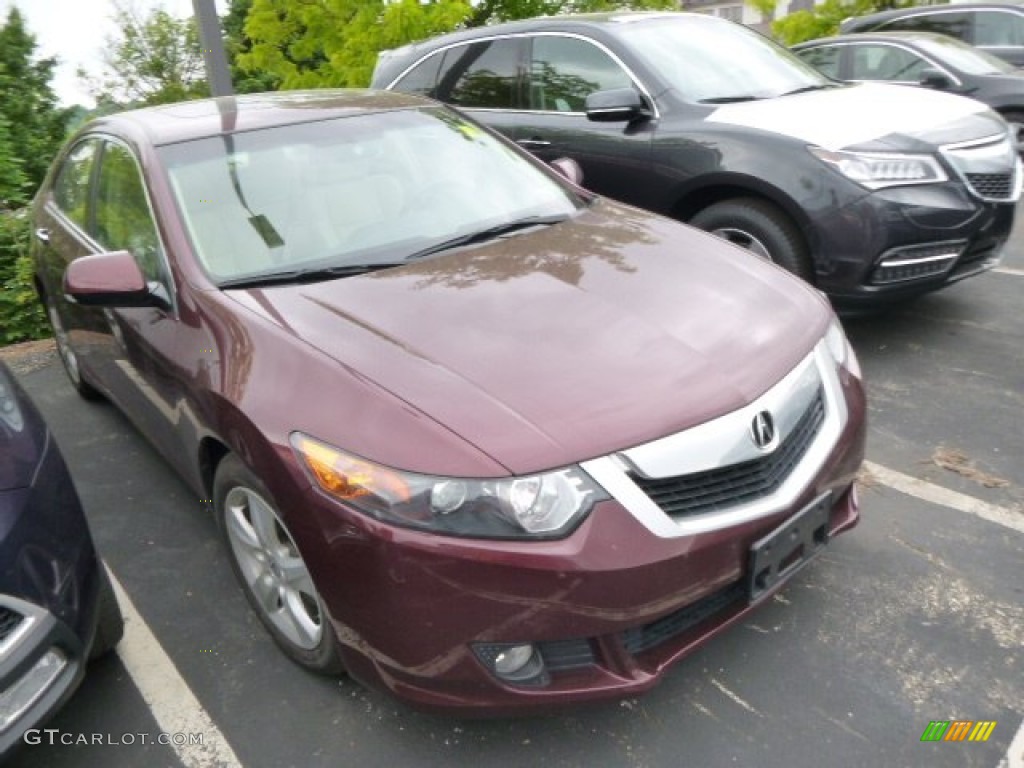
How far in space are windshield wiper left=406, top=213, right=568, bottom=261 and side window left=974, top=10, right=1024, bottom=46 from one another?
342 inches

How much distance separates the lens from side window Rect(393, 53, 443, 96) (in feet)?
→ 18.6

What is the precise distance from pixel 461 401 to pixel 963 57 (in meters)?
8.26

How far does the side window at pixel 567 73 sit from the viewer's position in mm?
4688

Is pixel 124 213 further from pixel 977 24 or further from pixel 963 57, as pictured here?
pixel 977 24

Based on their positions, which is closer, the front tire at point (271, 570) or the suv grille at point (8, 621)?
the suv grille at point (8, 621)

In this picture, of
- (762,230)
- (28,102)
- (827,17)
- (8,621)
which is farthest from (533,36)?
(827,17)

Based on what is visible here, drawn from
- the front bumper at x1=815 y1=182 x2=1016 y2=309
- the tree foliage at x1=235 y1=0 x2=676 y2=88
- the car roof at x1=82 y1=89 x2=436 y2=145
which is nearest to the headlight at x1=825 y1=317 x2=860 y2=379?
the front bumper at x1=815 y1=182 x2=1016 y2=309

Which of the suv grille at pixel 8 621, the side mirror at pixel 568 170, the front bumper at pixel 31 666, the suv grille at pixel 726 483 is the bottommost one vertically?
the front bumper at pixel 31 666

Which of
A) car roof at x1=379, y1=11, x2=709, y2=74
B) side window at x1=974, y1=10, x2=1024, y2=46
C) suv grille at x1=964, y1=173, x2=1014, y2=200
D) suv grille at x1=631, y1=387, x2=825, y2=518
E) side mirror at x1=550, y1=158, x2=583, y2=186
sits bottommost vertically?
suv grille at x1=631, y1=387, x2=825, y2=518

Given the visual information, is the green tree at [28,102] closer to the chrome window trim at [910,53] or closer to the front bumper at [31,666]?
the front bumper at [31,666]

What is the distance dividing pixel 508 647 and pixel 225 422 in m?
1.00

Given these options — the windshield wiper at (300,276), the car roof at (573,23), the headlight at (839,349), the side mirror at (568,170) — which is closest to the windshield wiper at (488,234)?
the windshield wiper at (300,276)

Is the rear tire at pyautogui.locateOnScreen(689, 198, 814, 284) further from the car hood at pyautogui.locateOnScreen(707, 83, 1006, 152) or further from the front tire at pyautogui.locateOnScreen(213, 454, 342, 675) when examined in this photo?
the front tire at pyautogui.locateOnScreen(213, 454, 342, 675)

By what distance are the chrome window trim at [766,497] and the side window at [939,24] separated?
905cm
